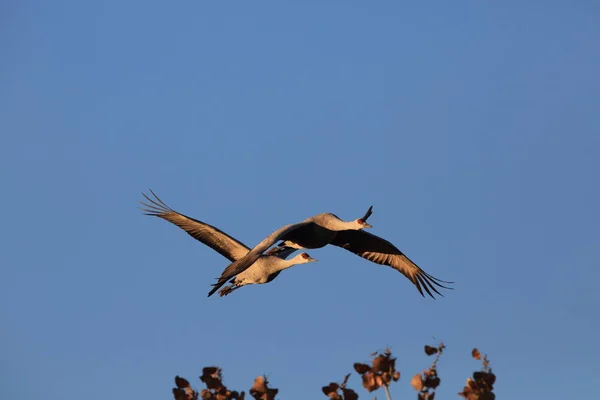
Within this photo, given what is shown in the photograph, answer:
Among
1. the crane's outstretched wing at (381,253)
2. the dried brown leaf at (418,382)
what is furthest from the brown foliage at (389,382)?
the crane's outstretched wing at (381,253)

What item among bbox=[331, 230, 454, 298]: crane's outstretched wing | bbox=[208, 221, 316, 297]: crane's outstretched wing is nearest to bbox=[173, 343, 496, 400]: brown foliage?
bbox=[208, 221, 316, 297]: crane's outstretched wing

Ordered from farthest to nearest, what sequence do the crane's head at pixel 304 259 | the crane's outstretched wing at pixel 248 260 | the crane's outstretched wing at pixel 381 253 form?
the crane's outstretched wing at pixel 381 253 < the crane's head at pixel 304 259 < the crane's outstretched wing at pixel 248 260

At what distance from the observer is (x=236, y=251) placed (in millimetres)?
25641

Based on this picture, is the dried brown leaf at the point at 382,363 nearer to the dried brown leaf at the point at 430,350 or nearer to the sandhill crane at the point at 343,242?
the dried brown leaf at the point at 430,350

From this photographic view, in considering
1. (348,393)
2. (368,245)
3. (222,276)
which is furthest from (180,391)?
(368,245)

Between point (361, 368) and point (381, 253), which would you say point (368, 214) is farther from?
point (361, 368)

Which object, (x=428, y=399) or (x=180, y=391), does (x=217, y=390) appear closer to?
(x=180, y=391)

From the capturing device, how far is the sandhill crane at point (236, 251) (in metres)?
24.0

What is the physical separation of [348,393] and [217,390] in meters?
1.47

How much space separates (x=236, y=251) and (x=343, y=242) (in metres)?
3.20

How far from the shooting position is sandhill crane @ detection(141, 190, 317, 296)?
78.6 ft

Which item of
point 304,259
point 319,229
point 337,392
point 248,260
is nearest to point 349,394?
point 337,392

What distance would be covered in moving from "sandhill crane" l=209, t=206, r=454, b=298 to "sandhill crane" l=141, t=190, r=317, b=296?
0.52 meters

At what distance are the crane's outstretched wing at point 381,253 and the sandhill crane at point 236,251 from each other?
246cm
